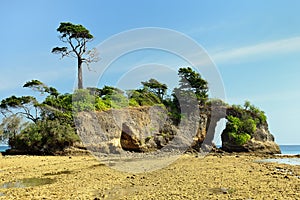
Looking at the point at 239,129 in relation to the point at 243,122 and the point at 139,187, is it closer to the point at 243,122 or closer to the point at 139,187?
the point at 243,122

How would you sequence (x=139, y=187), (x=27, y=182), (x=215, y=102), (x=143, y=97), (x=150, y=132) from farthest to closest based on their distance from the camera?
(x=215, y=102)
(x=143, y=97)
(x=150, y=132)
(x=27, y=182)
(x=139, y=187)

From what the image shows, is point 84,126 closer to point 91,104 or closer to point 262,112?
point 91,104

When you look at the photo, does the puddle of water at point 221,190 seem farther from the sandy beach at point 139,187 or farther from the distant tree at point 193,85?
the distant tree at point 193,85

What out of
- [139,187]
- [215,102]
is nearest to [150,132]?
[215,102]

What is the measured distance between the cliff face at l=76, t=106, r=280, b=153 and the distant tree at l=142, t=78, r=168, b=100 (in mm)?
3376

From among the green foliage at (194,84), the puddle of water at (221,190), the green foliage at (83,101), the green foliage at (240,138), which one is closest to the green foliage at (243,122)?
the green foliage at (240,138)

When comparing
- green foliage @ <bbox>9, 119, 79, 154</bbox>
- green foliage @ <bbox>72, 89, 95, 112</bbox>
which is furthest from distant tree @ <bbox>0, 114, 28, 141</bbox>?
green foliage @ <bbox>72, 89, 95, 112</bbox>

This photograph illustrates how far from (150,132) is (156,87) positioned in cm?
905

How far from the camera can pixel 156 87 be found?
45625 millimetres

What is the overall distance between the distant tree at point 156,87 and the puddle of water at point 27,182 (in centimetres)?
3128

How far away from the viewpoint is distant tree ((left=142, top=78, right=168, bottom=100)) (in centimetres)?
4528

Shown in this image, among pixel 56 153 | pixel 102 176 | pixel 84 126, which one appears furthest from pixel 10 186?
pixel 84 126

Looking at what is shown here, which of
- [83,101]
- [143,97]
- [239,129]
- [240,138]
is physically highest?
[143,97]

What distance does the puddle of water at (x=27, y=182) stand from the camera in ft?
43.1
